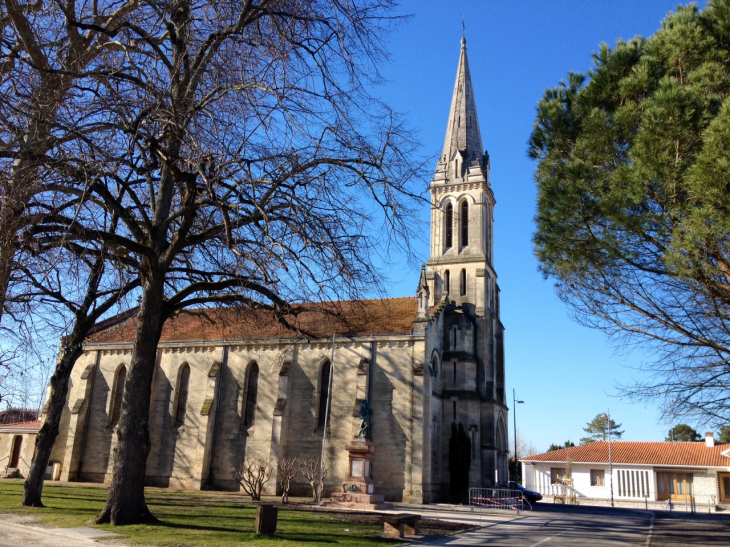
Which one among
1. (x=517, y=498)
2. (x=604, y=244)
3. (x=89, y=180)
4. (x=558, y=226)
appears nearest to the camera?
(x=89, y=180)

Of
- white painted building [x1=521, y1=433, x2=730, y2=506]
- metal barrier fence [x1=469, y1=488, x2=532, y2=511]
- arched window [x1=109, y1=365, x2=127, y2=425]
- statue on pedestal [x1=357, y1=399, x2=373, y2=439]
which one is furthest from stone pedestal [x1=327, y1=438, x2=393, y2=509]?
white painted building [x1=521, y1=433, x2=730, y2=506]

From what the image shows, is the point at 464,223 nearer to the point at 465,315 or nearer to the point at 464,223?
the point at 464,223

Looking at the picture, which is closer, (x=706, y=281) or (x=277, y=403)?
(x=706, y=281)

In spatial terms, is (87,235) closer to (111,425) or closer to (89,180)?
(89,180)

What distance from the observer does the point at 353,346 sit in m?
31.8

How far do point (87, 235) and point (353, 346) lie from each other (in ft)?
71.9

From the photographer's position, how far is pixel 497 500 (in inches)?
1148

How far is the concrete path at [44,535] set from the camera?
10.9 meters

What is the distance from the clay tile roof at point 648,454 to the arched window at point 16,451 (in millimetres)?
38185

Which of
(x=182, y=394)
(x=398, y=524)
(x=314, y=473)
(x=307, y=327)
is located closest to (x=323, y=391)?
(x=307, y=327)

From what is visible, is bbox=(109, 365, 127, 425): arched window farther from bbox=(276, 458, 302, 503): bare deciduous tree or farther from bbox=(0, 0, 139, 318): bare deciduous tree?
bbox=(0, 0, 139, 318): bare deciduous tree

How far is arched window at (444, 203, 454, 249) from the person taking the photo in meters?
38.8

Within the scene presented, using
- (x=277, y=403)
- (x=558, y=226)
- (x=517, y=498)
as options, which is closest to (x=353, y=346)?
(x=277, y=403)

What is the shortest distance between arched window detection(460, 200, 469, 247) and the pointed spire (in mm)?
3392
